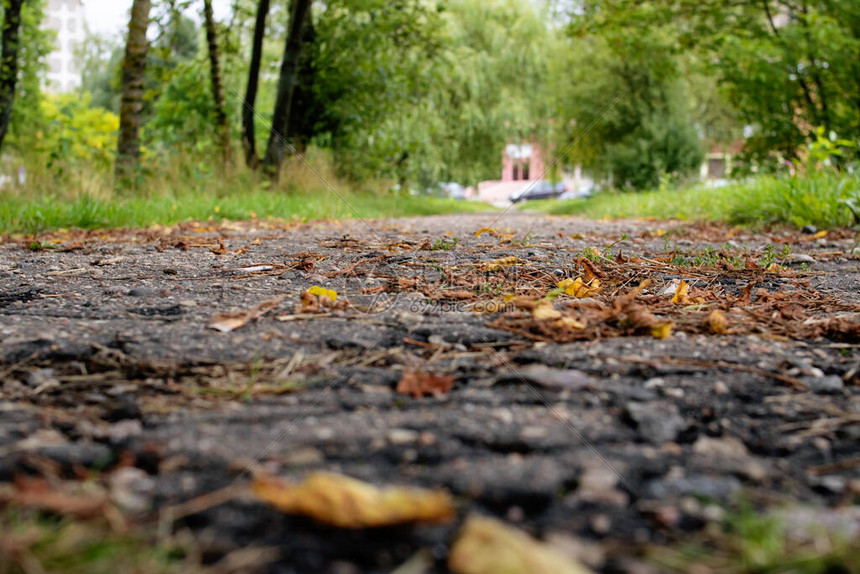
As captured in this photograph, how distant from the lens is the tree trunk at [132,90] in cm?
745

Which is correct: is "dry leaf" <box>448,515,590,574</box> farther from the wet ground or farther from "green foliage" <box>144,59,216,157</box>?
"green foliage" <box>144,59,216,157</box>

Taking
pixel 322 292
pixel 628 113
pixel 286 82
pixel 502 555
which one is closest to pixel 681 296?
pixel 322 292

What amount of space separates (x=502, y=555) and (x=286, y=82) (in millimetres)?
10923

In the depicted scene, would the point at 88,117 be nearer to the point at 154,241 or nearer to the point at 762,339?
the point at 154,241

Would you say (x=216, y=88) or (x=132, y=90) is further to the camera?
(x=216, y=88)

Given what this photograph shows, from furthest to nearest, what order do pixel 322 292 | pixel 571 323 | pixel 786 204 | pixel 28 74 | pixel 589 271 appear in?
pixel 28 74 → pixel 786 204 → pixel 589 271 → pixel 322 292 → pixel 571 323

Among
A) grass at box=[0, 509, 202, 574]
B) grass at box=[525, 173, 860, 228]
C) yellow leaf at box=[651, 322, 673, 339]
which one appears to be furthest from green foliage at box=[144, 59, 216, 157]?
grass at box=[0, 509, 202, 574]

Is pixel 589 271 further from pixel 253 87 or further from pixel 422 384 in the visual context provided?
pixel 253 87

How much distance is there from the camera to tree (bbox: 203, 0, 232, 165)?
1025 cm

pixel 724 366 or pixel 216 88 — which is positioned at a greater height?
pixel 216 88

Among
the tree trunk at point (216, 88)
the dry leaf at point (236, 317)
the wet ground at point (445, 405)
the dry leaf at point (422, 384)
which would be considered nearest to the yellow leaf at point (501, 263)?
the wet ground at point (445, 405)

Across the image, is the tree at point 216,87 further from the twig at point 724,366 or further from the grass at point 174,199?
the twig at point 724,366

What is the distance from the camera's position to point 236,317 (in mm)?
2068

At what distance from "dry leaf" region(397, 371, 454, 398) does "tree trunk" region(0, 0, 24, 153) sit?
787 cm
